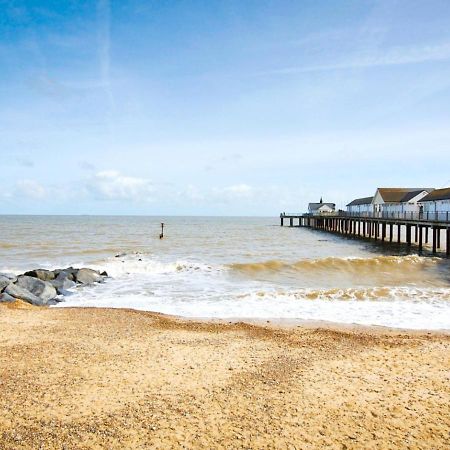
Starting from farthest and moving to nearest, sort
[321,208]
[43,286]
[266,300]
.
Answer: [321,208], [43,286], [266,300]

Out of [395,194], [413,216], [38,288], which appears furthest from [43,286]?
[395,194]

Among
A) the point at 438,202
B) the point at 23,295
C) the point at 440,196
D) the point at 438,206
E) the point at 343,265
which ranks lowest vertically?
the point at 343,265

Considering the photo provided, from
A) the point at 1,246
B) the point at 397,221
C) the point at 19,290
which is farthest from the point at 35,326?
the point at 397,221

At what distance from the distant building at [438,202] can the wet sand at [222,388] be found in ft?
100

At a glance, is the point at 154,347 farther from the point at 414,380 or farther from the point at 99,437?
the point at 414,380

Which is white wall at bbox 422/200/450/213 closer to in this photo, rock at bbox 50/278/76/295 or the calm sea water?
the calm sea water

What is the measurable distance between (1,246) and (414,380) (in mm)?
41202

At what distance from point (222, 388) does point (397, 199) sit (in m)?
54.8

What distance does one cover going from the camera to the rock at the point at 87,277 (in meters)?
19.8

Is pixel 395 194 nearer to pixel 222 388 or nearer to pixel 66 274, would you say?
pixel 66 274

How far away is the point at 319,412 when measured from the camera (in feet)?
19.9

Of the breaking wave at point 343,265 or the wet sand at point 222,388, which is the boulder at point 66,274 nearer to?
the wet sand at point 222,388

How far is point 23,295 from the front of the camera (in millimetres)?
15289

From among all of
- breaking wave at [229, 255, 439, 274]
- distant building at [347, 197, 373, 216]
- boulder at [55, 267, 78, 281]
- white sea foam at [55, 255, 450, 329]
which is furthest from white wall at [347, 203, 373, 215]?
boulder at [55, 267, 78, 281]
